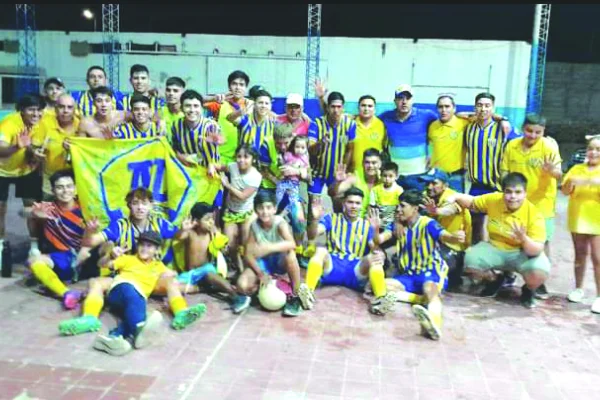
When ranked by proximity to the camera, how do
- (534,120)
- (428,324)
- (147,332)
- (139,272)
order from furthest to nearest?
(534,120) < (139,272) < (428,324) < (147,332)

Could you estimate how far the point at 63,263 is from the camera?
5.52 meters

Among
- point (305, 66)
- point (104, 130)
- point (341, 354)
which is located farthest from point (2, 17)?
point (341, 354)

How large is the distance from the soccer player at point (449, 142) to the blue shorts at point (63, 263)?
12.8 ft

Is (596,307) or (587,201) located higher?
(587,201)

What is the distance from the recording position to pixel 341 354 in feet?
14.1

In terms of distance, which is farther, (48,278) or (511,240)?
(511,240)

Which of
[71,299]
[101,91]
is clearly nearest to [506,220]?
[71,299]

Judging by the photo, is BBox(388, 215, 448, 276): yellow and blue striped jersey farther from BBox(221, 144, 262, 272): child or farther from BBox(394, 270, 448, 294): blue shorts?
BBox(221, 144, 262, 272): child

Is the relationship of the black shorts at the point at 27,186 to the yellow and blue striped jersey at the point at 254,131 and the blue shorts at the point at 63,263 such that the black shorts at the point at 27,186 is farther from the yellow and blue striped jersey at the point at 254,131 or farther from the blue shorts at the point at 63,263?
the yellow and blue striped jersey at the point at 254,131

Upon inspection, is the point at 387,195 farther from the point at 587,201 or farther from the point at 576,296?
the point at 576,296

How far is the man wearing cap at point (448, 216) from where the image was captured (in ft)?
18.8

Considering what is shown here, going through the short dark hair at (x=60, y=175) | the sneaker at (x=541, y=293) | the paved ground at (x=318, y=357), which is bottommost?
the paved ground at (x=318, y=357)

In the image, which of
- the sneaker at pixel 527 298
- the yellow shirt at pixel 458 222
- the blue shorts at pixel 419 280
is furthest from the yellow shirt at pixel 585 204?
the blue shorts at pixel 419 280

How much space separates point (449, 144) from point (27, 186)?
4.61 metres
